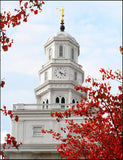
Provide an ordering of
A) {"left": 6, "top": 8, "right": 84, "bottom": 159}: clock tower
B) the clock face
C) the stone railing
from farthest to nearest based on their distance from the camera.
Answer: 1. the clock face
2. the stone railing
3. {"left": 6, "top": 8, "right": 84, "bottom": 159}: clock tower

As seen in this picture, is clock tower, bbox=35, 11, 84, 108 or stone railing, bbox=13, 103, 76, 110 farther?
clock tower, bbox=35, 11, 84, 108

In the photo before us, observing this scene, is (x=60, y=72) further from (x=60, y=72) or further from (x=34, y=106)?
(x=34, y=106)

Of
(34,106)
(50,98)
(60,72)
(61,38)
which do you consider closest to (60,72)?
(60,72)

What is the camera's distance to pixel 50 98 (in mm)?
56281

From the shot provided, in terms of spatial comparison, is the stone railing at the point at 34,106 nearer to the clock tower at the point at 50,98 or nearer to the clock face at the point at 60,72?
the clock tower at the point at 50,98

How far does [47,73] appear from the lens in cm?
5878

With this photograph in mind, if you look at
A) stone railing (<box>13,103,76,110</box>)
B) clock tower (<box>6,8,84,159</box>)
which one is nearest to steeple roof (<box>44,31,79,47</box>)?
clock tower (<box>6,8,84,159</box>)

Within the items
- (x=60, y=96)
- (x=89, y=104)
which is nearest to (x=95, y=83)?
(x=89, y=104)

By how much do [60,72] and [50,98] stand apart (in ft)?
12.2

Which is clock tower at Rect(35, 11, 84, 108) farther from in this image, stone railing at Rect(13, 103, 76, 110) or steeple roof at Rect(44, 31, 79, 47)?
stone railing at Rect(13, 103, 76, 110)

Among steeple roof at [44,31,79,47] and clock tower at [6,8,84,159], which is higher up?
steeple roof at [44,31,79,47]

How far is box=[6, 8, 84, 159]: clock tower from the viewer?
4847 cm

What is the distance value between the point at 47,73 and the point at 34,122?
10.00 m

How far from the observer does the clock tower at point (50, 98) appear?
159ft
